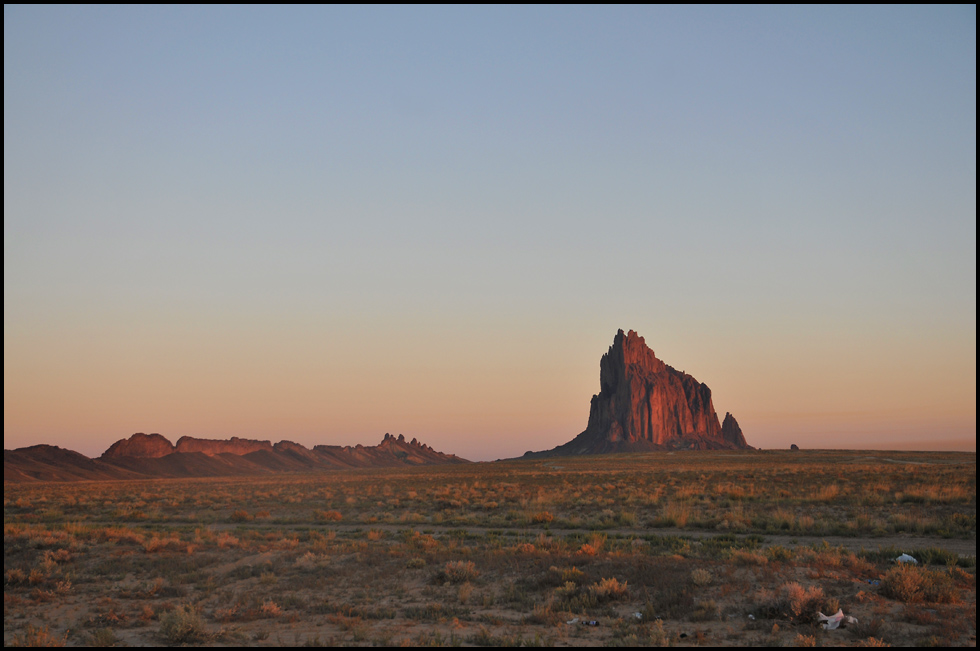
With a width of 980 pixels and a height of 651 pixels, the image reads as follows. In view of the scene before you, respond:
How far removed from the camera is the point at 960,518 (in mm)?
21547

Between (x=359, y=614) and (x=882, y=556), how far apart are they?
12.2m

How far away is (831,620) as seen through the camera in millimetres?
10453

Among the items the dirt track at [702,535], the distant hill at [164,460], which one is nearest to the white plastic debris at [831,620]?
the dirt track at [702,535]

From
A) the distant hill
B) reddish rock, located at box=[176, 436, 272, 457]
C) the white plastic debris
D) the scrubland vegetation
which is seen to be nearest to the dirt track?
the scrubland vegetation

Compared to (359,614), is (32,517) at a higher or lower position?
lower

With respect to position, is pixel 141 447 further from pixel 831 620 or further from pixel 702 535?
pixel 831 620

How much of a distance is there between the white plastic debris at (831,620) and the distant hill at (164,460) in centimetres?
10282

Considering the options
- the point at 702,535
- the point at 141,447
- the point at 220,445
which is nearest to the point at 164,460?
the point at 141,447

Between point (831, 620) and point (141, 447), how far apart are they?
526 feet

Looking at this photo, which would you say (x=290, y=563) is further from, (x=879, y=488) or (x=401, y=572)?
(x=879, y=488)

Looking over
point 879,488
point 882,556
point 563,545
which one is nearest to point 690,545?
point 563,545

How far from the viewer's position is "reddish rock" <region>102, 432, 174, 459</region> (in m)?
142

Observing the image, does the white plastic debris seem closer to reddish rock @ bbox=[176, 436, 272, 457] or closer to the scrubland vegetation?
the scrubland vegetation

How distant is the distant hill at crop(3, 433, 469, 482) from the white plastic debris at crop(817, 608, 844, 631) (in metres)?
103
